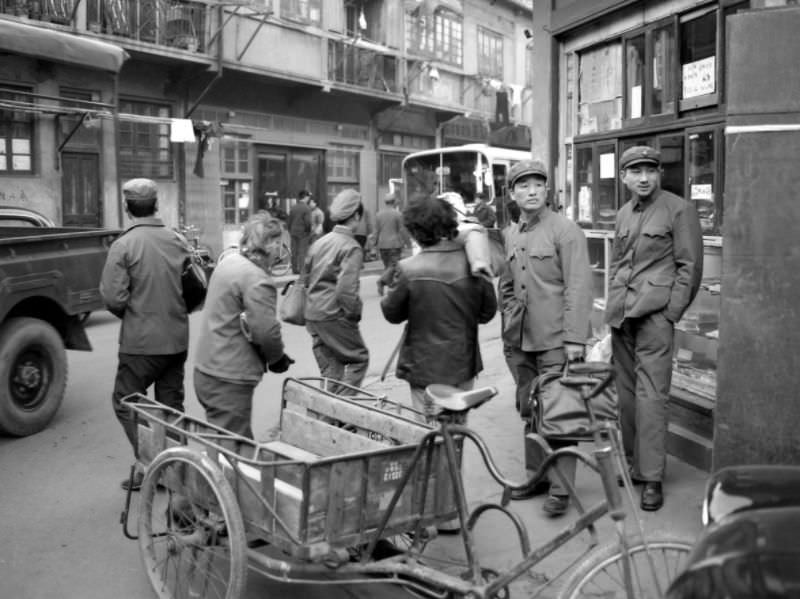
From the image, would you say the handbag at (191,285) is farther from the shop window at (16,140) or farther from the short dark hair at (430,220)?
the shop window at (16,140)

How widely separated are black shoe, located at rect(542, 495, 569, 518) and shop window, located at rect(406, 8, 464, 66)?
72.7 feet

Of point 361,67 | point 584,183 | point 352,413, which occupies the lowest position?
point 352,413

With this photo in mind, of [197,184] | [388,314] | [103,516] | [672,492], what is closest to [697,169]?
[672,492]

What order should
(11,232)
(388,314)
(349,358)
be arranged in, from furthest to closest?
(11,232)
(349,358)
(388,314)

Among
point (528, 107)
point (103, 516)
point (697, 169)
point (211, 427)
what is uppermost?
point (528, 107)

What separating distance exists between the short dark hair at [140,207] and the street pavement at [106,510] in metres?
1.65

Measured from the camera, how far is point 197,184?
794 inches

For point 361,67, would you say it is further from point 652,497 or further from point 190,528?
point 190,528

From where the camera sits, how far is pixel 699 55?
650 cm

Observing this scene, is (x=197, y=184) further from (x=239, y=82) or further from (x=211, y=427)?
(x=211, y=427)

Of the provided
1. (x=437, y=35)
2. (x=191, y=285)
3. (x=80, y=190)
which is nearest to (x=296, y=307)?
(x=191, y=285)

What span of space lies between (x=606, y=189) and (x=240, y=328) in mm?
3913

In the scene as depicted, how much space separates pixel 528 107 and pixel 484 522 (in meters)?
28.8

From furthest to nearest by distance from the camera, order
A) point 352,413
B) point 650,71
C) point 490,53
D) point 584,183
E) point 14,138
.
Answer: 1. point 490,53
2. point 14,138
3. point 584,183
4. point 650,71
5. point 352,413
